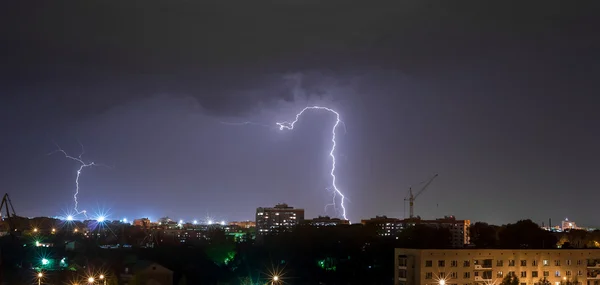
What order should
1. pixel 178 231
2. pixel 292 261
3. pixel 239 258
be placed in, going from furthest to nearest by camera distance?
pixel 178 231 < pixel 239 258 < pixel 292 261

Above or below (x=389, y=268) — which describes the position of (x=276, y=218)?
above

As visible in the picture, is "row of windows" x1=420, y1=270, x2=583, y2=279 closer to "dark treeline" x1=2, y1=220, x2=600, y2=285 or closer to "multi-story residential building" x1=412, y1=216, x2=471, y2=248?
"dark treeline" x1=2, y1=220, x2=600, y2=285

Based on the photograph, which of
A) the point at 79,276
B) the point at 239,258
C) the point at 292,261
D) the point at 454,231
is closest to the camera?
the point at 79,276

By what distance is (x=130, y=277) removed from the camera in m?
37.2

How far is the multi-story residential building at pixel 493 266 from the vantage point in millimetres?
30797

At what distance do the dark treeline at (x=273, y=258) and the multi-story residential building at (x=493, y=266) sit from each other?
28.7ft

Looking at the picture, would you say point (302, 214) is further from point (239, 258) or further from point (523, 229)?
point (239, 258)

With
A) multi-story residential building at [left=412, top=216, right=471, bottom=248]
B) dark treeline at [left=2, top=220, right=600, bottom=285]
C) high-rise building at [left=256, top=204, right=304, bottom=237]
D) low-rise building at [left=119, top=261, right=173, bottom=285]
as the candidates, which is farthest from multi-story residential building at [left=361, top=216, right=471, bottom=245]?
low-rise building at [left=119, top=261, right=173, bottom=285]

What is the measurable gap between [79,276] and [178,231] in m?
76.4

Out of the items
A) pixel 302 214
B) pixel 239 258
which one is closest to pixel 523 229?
pixel 239 258

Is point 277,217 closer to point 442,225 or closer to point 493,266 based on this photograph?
point 442,225

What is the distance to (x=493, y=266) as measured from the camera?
31766 millimetres

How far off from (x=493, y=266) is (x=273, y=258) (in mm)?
21391

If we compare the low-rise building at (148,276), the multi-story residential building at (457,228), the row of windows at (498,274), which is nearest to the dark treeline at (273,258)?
the low-rise building at (148,276)
